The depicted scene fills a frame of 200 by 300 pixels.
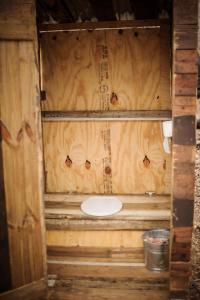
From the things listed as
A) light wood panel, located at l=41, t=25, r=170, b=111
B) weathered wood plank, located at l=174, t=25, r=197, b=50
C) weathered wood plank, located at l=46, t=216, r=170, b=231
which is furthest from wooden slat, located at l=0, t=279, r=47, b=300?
weathered wood plank, located at l=174, t=25, r=197, b=50

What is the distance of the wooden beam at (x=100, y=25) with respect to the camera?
4.37m

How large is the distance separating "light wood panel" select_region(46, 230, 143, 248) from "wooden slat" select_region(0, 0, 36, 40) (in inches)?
105

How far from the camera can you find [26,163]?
325cm

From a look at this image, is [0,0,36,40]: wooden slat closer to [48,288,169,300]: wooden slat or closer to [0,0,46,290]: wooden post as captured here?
[0,0,46,290]: wooden post

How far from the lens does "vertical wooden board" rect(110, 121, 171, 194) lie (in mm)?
4750

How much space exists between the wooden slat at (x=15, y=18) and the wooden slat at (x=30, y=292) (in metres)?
2.64

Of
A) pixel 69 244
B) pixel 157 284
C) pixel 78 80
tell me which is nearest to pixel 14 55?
pixel 78 80

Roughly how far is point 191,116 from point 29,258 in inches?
89.4

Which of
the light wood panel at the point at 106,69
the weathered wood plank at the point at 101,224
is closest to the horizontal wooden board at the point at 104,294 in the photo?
the weathered wood plank at the point at 101,224

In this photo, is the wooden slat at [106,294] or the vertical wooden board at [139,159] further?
the vertical wooden board at [139,159]

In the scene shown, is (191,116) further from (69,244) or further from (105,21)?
(69,244)

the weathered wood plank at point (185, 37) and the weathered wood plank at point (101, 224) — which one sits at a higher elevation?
the weathered wood plank at point (185, 37)

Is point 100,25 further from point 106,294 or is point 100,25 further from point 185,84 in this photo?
point 106,294

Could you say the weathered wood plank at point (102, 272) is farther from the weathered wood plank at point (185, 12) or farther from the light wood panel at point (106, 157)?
the weathered wood plank at point (185, 12)
